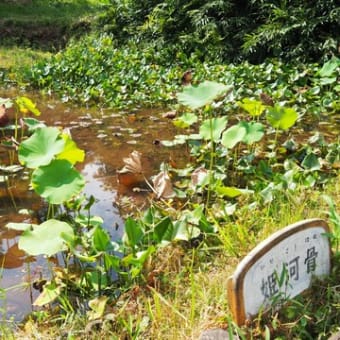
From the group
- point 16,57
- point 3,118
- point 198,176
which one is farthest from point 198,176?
point 16,57

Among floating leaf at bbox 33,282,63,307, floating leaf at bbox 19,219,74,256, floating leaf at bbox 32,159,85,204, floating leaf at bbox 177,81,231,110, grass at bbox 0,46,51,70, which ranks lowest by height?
grass at bbox 0,46,51,70

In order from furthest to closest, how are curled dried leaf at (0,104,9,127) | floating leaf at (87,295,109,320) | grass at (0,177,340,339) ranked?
curled dried leaf at (0,104,9,127) → floating leaf at (87,295,109,320) → grass at (0,177,340,339)

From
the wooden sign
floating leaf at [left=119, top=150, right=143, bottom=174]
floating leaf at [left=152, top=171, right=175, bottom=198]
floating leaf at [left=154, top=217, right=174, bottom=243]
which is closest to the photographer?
the wooden sign

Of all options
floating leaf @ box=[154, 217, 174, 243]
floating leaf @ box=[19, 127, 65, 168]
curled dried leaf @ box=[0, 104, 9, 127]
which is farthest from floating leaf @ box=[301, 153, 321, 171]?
curled dried leaf @ box=[0, 104, 9, 127]

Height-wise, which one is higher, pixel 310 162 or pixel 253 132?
pixel 253 132

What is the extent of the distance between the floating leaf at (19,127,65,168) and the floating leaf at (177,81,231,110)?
64 centimetres

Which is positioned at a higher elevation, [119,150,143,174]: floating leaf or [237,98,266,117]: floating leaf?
[237,98,266,117]: floating leaf

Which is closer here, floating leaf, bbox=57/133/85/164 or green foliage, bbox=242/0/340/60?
floating leaf, bbox=57/133/85/164

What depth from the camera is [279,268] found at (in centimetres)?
148

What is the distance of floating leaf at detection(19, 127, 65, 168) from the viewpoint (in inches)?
76.5

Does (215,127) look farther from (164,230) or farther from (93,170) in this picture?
(93,170)

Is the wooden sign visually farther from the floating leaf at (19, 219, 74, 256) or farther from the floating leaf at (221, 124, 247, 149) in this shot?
the floating leaf at (221, 124, 247, 149)

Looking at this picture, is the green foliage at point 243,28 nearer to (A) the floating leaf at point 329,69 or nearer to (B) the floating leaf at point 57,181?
(A) the floating leaf at point 329,69

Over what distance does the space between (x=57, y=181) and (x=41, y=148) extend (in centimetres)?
20
